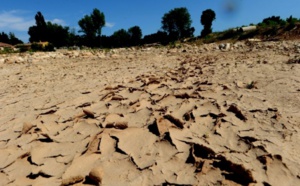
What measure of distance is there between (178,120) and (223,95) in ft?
3.33

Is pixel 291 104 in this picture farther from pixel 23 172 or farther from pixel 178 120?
pixel 23 172

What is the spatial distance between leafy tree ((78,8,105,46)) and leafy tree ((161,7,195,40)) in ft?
34.3

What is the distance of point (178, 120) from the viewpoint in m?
2.23

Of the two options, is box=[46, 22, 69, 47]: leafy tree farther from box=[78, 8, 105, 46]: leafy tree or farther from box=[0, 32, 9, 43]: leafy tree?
box=[0, 32, 9, 43]: leafy tree

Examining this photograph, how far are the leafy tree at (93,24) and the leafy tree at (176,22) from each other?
1047 centimetres

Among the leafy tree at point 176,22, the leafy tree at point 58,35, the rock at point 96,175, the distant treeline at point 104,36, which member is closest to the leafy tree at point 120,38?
the distant treeline at point 104,36

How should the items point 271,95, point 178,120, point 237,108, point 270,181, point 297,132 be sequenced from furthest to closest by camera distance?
point 271,95 → point 237,108 → point 178,120 → point 297,132 → point 270,181

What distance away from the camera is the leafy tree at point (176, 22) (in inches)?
1308

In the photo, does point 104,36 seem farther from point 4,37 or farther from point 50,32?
point 4,37

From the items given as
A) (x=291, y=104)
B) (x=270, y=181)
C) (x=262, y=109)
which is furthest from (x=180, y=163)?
(x=291, y=104)

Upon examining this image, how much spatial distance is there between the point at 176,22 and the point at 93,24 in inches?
499

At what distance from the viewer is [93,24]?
129 feet

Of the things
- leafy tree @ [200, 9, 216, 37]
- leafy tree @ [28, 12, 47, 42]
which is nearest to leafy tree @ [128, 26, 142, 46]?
leafy tree @ [200, 9, 216, 37]

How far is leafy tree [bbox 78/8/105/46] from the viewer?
129 feet
